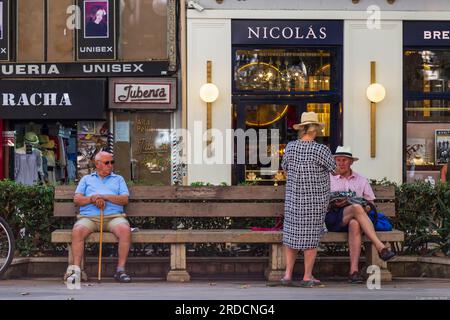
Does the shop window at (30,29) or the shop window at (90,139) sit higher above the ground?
the shop window at (30,29)

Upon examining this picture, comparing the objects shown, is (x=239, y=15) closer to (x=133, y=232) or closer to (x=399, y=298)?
(x=133, y=232)

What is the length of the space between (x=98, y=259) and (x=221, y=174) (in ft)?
18.6

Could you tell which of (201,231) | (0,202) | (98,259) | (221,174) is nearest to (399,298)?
(201,231)

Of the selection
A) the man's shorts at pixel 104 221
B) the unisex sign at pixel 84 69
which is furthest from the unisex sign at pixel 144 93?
the man's shorts at pixel 104 221

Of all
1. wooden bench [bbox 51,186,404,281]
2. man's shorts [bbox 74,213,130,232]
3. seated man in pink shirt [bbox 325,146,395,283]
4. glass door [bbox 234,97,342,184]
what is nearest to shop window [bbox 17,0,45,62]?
glass door [bbox 234,97,342,184]

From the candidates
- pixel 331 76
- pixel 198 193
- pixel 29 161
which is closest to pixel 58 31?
pixel 29 161

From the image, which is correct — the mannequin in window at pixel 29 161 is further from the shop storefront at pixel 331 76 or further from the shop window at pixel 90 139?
the shop storefront at pixel 331 76

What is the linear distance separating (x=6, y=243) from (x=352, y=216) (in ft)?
11.5

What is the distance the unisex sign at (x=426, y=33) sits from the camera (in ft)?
44.9

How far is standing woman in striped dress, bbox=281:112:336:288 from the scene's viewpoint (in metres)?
7.53

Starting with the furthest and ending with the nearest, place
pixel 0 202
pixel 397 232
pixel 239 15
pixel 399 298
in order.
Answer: pixel 239 15 < pixel 0 202 < pixel 397 232 < pixel 399 298

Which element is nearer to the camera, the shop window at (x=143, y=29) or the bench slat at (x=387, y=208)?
the bench slat at (x=387, y=208)

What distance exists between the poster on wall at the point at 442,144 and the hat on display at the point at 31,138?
23.5ft

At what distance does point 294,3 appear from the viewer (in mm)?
13680
